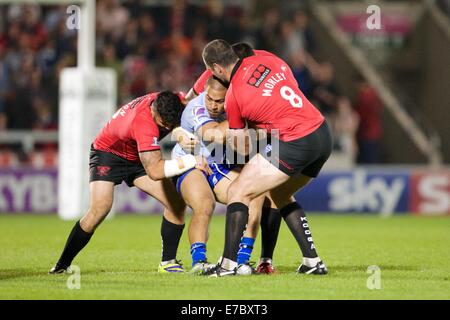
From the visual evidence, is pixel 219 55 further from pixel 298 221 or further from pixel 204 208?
pixel 298 221

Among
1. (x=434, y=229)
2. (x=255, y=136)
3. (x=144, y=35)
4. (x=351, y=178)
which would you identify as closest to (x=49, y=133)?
→ (x=144, y=35)

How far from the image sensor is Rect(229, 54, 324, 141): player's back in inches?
387

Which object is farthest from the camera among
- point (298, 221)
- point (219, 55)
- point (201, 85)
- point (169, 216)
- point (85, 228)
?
point (201, 85)

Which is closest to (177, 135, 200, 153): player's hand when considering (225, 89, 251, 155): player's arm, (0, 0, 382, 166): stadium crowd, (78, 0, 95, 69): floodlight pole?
(225, 89, 251, 155): player's arm

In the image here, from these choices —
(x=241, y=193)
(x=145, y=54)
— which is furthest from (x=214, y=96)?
(x=145, y=54)

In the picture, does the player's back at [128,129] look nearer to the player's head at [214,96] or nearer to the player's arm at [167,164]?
the player's arm at [167,164]

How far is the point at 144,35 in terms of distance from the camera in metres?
22.5

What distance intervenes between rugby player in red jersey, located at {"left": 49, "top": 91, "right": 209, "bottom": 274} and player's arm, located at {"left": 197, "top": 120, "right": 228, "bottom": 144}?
11.3 inches

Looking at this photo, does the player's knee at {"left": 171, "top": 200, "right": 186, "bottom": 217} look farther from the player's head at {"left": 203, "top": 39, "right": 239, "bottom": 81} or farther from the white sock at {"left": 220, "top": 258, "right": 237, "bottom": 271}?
the player's head at {"left": 203, "top": 39, "right": 239, "bottom": 81}

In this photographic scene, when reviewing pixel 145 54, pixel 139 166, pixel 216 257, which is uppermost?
pixel 145 54

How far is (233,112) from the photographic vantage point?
9828mm

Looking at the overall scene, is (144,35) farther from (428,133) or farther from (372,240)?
(372,240)

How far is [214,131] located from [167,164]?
0.57 meters
